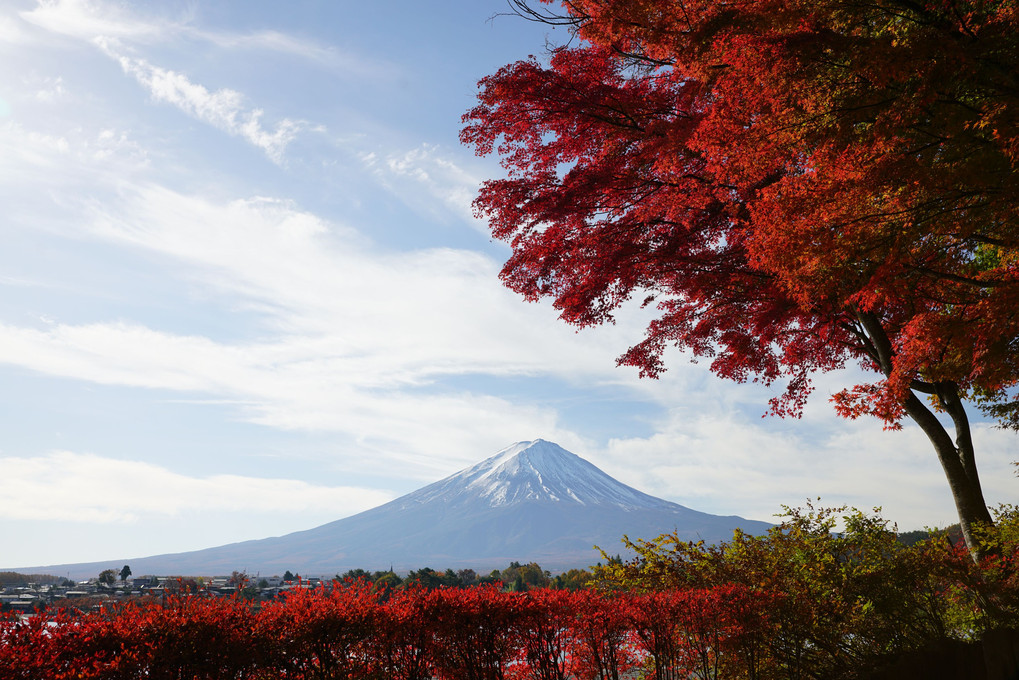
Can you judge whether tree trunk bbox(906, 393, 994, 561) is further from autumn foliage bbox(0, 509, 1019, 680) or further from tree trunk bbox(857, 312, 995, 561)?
autumn foliage bbox(0, 509, 1019, 680)

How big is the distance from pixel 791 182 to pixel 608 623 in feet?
17.2

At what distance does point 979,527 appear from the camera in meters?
9.23

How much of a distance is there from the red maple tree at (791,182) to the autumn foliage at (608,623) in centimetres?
293

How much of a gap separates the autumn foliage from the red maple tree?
115 inches

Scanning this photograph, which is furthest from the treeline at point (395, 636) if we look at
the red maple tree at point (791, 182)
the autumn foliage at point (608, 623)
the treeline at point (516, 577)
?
the red maple tree at point (791, 182)

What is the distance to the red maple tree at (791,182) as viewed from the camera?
259 inches

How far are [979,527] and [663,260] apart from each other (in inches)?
233

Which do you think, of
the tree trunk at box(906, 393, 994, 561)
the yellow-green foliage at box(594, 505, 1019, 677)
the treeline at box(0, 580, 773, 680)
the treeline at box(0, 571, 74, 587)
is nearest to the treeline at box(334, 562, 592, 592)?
the yellow-green foliage at box(594, 505, 1019, 677)

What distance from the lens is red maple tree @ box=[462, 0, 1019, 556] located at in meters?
6.58

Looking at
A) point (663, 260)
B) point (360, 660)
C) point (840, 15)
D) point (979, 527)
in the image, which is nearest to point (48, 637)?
point (360, 660)

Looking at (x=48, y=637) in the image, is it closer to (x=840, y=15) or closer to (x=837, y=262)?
(x=837, y=262)

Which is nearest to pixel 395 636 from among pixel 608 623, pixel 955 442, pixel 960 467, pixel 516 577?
pixel 608 623

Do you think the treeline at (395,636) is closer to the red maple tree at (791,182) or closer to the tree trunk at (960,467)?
the red maple tree at (791,182)

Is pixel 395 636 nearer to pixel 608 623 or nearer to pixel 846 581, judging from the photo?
pixel 608 623
